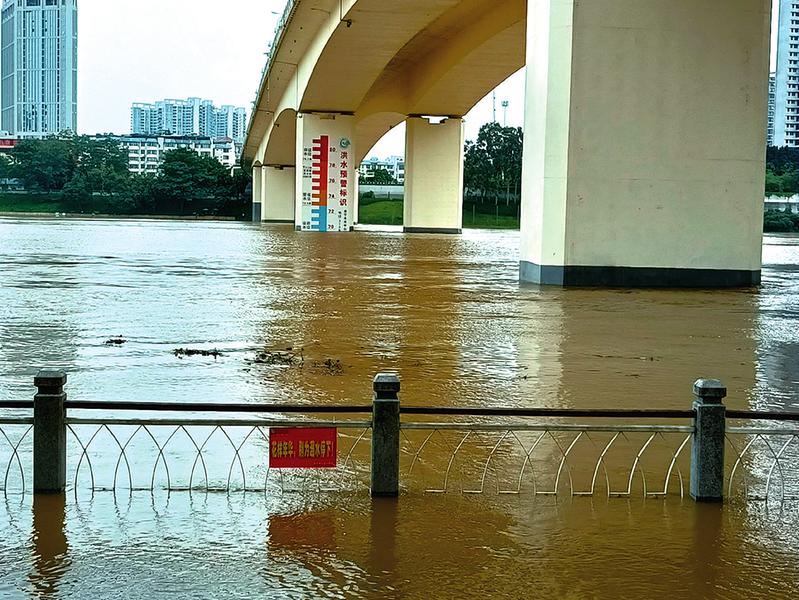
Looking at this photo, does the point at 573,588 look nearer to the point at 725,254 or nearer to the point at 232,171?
the point at 725,254

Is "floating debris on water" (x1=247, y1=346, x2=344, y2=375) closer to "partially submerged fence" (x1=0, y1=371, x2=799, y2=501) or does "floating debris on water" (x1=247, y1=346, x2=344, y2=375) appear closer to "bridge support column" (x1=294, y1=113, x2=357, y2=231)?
"partially submerged fence" (x1=0, y1=371, x2=799, y2=501)

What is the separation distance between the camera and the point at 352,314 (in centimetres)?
1472

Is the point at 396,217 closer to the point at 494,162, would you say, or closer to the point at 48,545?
the point at 494,162

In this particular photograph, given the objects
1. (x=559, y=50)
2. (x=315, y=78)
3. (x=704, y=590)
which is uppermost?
(x=315, y=78)

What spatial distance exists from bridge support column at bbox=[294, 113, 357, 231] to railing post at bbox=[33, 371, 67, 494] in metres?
49.9

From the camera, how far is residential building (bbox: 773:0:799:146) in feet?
325

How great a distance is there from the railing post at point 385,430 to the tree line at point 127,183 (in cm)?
10618

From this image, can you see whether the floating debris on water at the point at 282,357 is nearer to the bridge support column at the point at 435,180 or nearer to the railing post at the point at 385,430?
the railing post at the point at 385,430

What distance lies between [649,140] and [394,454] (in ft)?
53.0

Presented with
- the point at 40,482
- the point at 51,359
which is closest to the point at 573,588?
the point at 40,482

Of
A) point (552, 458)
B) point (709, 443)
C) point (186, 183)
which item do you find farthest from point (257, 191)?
point (709, 443)

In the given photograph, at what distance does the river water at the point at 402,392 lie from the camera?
15.3ft

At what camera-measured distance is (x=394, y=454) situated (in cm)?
573

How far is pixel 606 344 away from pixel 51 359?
228 inches
